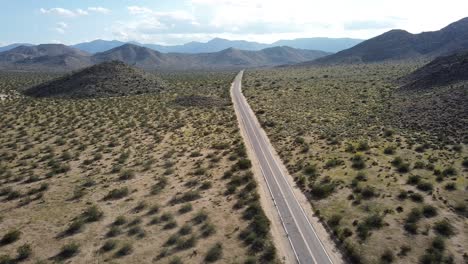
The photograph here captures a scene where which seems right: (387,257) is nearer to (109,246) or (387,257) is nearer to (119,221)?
(109,246)

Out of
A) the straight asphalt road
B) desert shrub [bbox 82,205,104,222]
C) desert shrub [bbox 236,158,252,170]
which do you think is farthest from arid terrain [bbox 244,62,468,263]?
desert shrub [bbox 82,205,104,222]

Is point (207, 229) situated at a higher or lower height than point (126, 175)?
lower

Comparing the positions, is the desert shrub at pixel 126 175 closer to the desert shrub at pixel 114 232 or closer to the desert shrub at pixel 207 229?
the desert shrub at pixel 114 232

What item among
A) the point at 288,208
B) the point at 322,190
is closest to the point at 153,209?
the point at 288,208

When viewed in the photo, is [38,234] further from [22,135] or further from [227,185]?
[22,135]

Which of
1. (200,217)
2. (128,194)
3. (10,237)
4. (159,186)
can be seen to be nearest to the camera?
(10,237)

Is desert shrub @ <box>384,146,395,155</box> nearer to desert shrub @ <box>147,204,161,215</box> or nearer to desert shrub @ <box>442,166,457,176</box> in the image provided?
desert shrub @ <box>442,166,457,176</box>

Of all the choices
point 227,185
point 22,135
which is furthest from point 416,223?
point 22,135
